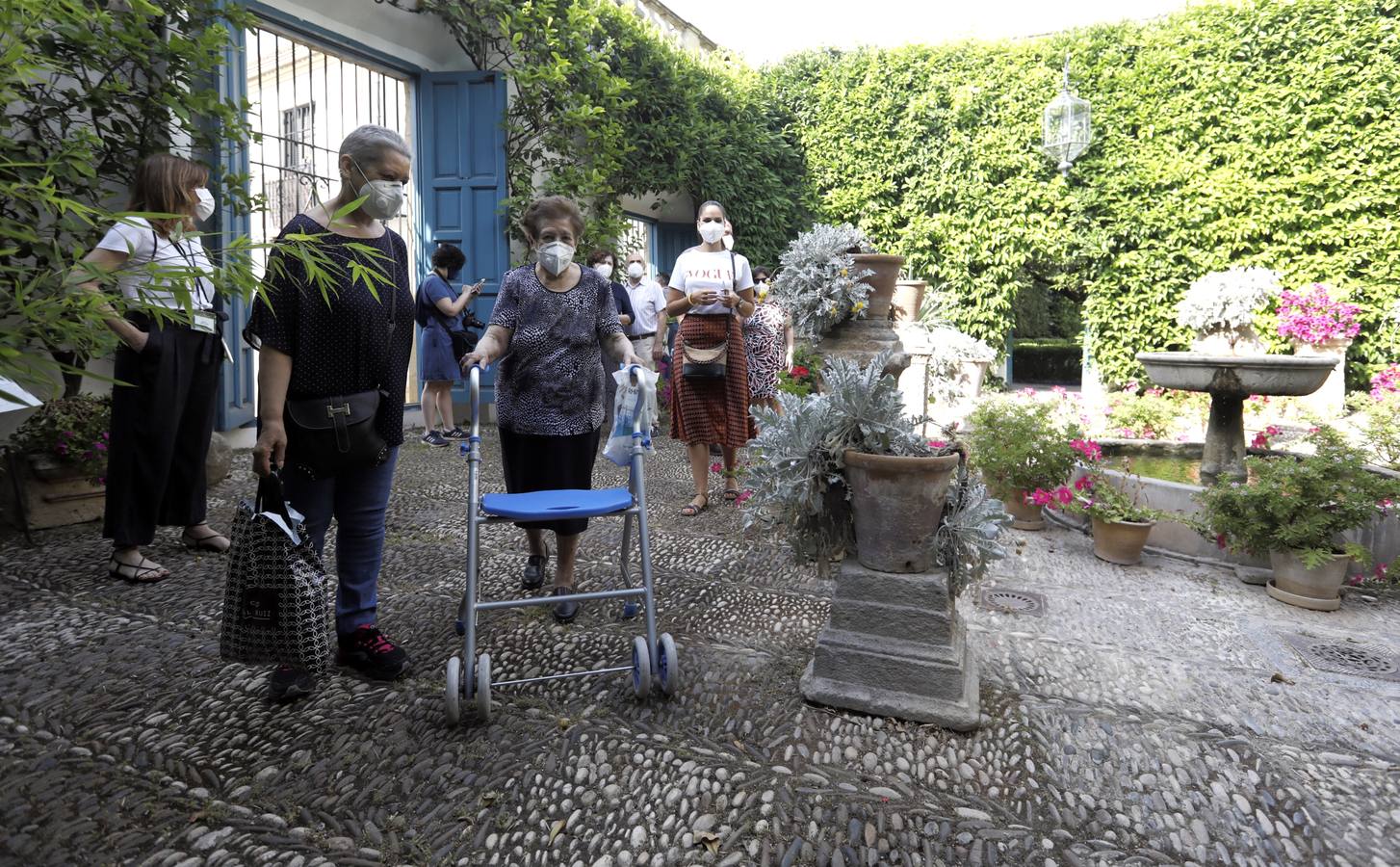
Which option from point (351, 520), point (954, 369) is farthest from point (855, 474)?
point (954, 369)

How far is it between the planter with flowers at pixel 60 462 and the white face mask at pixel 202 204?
1.42 m

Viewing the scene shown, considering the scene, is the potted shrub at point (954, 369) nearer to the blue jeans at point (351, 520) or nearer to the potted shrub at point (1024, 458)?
the potted shrub at point (1024, 458)

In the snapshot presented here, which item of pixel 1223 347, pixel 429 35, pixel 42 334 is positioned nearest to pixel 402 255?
pixel 42 334

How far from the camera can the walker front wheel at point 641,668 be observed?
101 inches

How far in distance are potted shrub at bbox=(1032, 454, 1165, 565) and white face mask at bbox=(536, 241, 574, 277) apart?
3.25 meters

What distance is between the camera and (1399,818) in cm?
213

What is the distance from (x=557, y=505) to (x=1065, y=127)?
9.33 metres

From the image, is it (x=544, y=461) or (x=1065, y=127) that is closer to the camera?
(x=544, y=461)

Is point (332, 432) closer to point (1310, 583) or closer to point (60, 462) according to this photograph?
point (60, 462)

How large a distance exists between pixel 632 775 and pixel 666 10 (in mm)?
12562

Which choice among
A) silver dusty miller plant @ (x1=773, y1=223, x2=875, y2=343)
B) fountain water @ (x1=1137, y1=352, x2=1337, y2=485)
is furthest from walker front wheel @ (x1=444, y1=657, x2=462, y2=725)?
fountain water @ (x1=1137, y1=352, x2=1337, y2=485)

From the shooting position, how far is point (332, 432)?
2520 millimetres

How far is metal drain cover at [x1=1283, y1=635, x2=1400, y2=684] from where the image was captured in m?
3.12

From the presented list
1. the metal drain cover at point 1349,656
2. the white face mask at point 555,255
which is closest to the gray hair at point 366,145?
the white face mask at point 555,255
